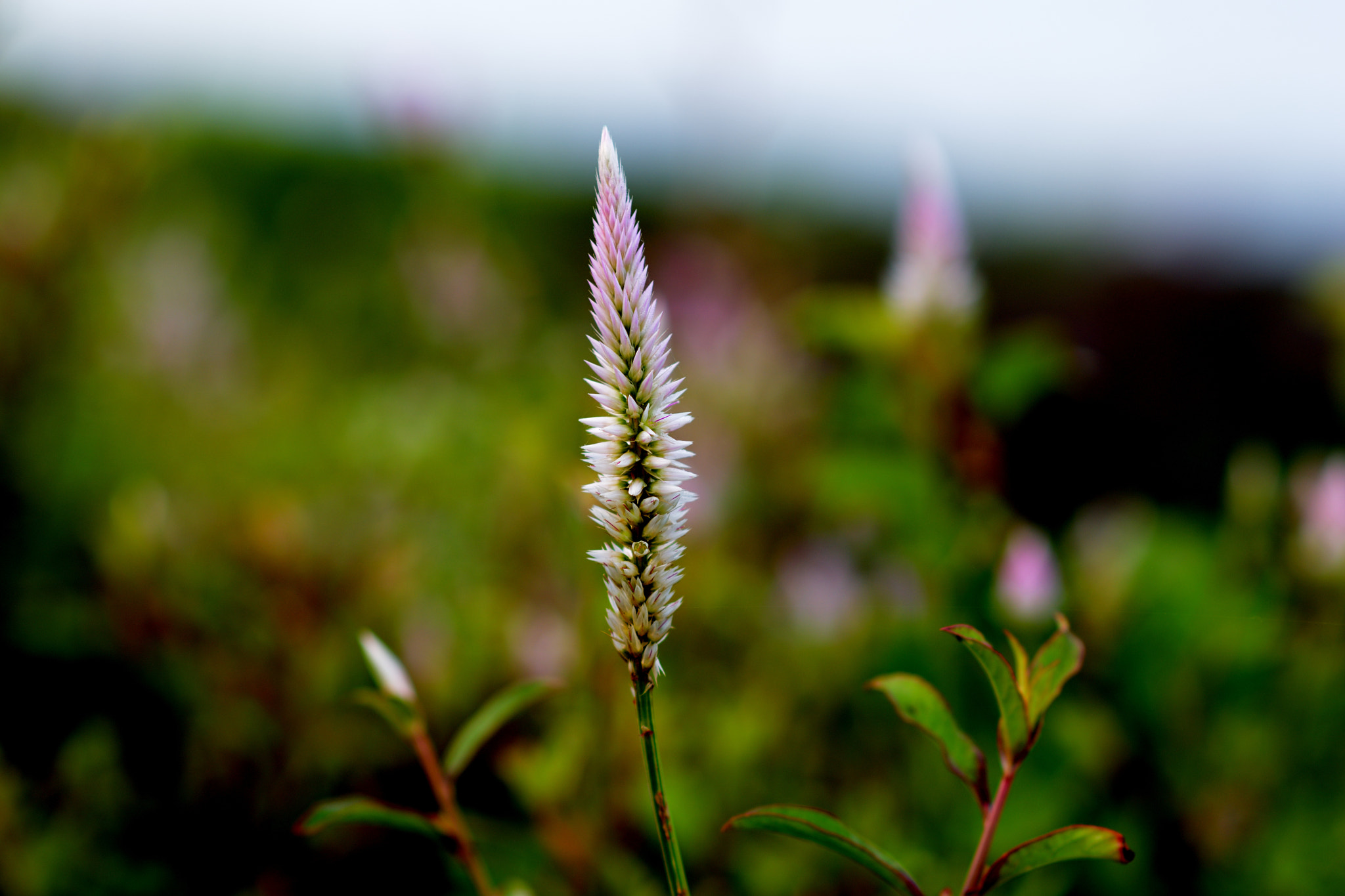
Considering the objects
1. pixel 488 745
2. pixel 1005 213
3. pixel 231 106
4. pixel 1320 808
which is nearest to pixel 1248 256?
pixel 1005 213

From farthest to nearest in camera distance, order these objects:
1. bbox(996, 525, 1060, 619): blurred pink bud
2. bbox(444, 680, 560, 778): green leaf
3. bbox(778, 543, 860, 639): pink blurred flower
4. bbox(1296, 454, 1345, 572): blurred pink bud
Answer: bbox(778, 543, 860, 639): pink blurred flower
bbox(1296, 454, 1345, 572): blurred pink bud
bbox(996, 525, 1060, 619): blurred pink bud
bbox(444, 680, 560, 778): green leaf

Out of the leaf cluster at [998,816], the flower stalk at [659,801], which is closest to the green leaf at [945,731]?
the leaf cluster at [998,816]

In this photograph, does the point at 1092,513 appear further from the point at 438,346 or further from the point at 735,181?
the point at 438,346

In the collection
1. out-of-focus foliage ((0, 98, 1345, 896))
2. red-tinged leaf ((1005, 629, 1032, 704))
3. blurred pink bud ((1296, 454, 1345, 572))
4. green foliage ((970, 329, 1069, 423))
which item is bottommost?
out-of-focus foliage ((0, 98, 1345, 896))

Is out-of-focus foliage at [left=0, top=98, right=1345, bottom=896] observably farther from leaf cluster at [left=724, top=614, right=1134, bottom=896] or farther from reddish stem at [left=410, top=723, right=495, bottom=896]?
leaf cluster at [left=724, top=614, right=1134, bottom=896]

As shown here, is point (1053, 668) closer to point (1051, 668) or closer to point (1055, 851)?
point (1051, 668)

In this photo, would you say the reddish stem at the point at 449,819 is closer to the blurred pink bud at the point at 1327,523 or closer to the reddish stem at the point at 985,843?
the reddish stem at the point at 985,843

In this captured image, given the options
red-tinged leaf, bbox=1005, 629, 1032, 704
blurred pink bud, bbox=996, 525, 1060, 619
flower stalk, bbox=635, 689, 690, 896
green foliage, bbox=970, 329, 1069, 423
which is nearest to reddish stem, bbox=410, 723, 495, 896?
flower stalk, bbox=635, 689, 690, 896
